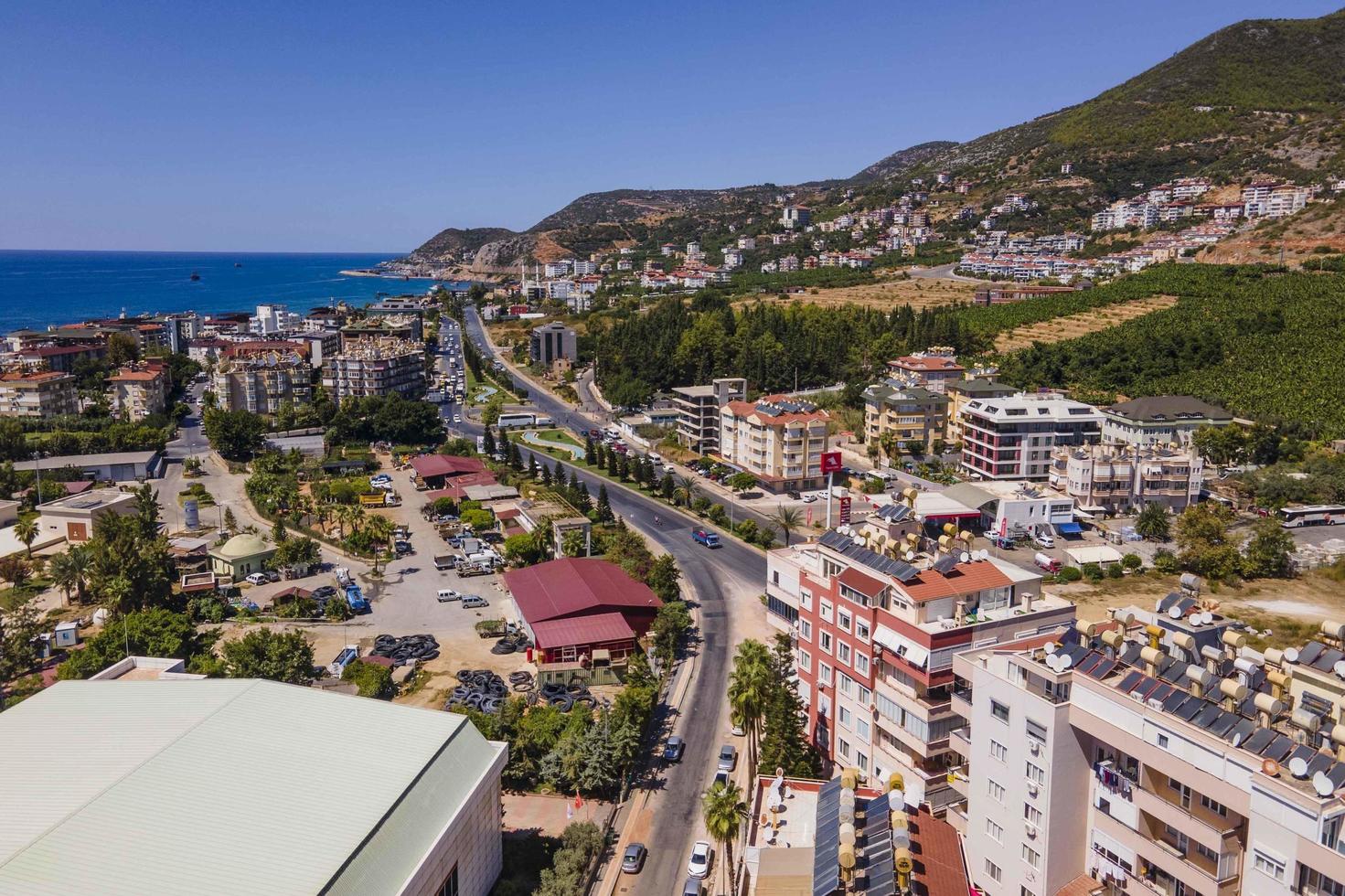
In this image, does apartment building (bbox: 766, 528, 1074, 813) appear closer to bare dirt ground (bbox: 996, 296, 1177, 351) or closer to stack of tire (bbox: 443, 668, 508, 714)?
stack of tire (bbox: 443, 668, 508, 714)

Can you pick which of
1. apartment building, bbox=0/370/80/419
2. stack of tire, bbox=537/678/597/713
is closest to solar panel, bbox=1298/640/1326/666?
stack of tire, bbox=537/678/597/713

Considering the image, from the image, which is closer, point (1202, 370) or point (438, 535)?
point (438, 535)

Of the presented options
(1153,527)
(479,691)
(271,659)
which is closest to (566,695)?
(479,691)

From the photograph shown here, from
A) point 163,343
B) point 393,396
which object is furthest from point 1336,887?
point 163,343

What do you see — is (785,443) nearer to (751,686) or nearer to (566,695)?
(566,695)

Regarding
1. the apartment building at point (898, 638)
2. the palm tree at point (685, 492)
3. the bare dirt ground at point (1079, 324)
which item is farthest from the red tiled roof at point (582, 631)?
the bare dirt ground at point (1079, 324)

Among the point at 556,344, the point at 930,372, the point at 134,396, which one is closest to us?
the point at 930,372

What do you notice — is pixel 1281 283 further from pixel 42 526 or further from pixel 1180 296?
pixel 42 526
